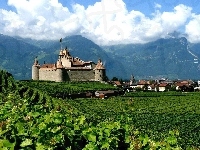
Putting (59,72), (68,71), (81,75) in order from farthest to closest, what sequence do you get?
(81,75)
(68,71)
(59,72)

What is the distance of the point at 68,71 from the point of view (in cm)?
12212

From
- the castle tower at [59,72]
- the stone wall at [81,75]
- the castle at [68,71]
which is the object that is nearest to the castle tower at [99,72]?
the castle at [68,71]

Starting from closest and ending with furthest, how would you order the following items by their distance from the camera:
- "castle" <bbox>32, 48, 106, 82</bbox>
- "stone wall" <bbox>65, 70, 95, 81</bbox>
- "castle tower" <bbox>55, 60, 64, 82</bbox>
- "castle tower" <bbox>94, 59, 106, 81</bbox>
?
"castle tower" <bbox>55, 60, 64, 82</bbox> → "castle" <bbox>32, 48, 106, 82</bbox> → "stone wall" <bbox>65, 70, 95, 81</bbox> → "castle tower" <bbox>94, 59, 106, 81</bbox>

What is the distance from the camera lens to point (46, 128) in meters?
9.77

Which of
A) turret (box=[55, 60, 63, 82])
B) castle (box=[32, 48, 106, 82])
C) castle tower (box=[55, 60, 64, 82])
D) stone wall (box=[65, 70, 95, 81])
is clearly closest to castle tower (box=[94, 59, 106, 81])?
castle (box=[32, 48, 106, 82])

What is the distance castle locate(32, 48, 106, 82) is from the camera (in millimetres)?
120062

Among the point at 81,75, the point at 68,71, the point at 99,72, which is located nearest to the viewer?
the point at 68,71

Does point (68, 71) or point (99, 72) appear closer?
point (68, 71)

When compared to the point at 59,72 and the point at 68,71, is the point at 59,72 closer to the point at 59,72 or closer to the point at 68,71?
the point at 59,72

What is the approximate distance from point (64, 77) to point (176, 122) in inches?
2931

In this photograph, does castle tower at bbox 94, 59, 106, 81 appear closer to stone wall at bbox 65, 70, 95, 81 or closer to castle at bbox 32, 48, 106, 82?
castle at bbox 32, 48, 106, 82

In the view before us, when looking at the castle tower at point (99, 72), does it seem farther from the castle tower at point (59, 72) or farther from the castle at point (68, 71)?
the castle tower at point (59, 72)

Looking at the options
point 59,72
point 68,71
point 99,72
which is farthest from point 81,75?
point 59,72

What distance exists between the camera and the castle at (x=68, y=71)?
120 metres
